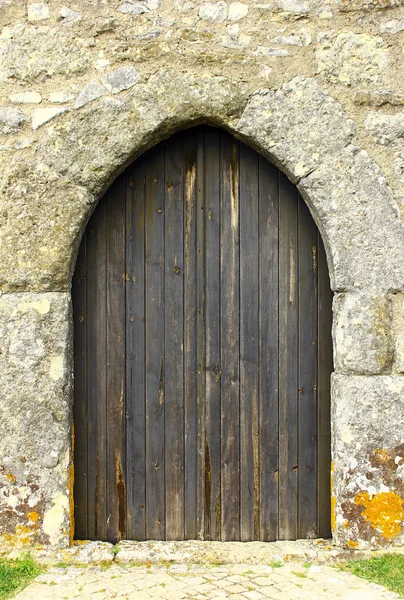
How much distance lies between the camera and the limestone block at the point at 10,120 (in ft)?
9.50

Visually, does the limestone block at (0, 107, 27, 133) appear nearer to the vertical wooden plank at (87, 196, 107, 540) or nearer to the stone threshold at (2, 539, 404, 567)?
the vertical wooden plank at (87, 196, 107, 540)

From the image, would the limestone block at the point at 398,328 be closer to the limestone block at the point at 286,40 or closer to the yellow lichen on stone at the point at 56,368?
the limestone block at the point at 286,40

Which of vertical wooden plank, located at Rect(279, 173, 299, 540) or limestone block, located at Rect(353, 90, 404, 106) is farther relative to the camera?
vertical wooden plank, located at Rect(279, 173, 299, 540)

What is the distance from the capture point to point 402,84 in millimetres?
2914

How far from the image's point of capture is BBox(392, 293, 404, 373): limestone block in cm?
287

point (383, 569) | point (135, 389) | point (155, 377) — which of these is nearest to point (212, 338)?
point (155, 377)

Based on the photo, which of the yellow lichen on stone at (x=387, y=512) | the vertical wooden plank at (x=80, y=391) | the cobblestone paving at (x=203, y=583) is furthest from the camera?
the vertical wooden plank at (x=80, y=391)

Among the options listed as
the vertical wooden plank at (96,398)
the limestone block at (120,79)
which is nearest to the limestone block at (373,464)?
the vertical wooden plank at (96,398)

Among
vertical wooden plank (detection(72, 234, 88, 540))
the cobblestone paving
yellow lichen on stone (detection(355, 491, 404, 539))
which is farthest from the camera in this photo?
vertical wooden plank (detection(72, 234, 88, 540))

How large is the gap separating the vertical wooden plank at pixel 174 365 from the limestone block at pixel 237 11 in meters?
0.84

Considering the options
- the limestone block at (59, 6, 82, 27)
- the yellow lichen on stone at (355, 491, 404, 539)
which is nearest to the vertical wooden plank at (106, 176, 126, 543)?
the limestone block at (59, 6, 82, 27)

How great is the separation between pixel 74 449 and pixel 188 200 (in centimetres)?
141

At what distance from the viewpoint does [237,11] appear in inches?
115

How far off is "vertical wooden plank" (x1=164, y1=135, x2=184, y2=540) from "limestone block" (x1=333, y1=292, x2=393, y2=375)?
83 centimetres
